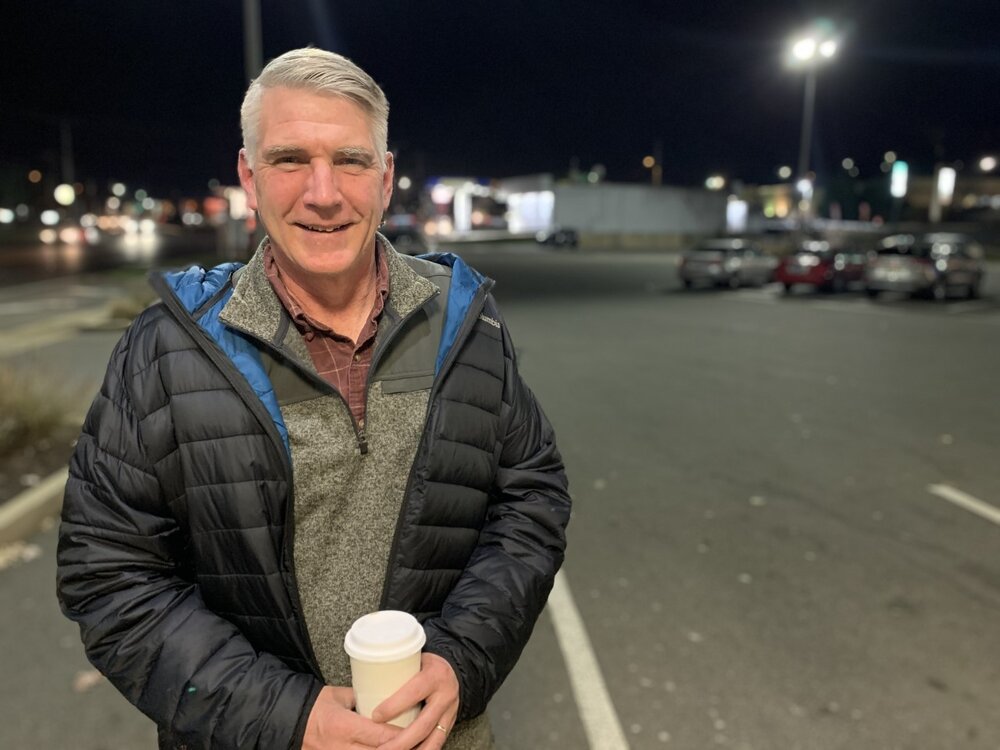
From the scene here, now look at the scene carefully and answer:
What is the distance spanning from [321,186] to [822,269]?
22912 millimetres

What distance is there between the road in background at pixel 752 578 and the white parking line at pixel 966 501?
8 centimetres

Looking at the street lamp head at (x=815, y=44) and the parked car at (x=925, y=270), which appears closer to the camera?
the parked car at (x=925, y=270)

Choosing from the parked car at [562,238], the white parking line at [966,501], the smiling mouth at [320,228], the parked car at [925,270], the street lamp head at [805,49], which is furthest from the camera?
the parked car at [562,238]

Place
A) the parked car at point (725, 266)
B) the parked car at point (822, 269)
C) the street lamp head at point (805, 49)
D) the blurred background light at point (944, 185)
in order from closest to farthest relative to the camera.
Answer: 1. the parked car at point (822, 269)
2. the parked car at point (725, 266)
3. the street lamp head at point (805, 49)
4. the blurred background light at point (944, 185)

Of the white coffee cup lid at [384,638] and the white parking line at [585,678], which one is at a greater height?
the white coffee cup lid at [384,638]


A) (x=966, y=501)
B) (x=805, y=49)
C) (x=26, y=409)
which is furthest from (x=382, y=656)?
(x=805, y=49)

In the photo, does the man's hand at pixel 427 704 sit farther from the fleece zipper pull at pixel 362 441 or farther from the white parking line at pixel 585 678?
the white parking line at pixel 585 678

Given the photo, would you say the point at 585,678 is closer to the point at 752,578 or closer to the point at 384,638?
the point at 752,578

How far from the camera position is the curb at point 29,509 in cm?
469

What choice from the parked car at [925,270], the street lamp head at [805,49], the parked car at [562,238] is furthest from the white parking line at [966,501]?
the parked car at [562,238]

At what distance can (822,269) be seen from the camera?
870 inches

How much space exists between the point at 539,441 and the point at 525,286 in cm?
2126

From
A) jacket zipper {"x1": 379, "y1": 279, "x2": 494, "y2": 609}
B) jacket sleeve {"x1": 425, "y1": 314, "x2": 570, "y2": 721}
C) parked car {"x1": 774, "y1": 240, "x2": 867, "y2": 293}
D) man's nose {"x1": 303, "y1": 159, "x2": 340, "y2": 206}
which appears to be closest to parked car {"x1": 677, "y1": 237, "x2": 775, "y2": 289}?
parked car {"x1": 774, "y1": 240, "x2": 867, "y2": 293}

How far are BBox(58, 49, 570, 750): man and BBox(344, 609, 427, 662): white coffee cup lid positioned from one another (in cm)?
10
